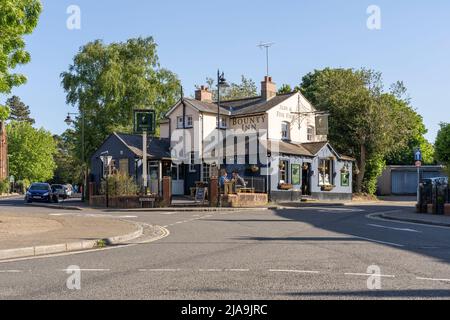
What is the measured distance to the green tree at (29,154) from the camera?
296 ft

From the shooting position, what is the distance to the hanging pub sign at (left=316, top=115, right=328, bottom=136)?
42.8 m

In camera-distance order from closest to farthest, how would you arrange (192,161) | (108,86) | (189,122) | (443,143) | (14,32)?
(14,32) < (443,143) < (192,161) < (189,122) < (108,86)

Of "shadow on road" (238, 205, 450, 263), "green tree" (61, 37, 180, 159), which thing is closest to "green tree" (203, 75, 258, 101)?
"green tree" (61, 37, 180, 159)

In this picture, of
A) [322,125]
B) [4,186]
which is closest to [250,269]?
[322,125]

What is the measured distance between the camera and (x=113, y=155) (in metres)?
41.4

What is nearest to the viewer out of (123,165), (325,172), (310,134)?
(123,165)

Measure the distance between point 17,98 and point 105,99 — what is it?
252ft

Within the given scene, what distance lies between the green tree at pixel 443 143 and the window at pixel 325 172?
28.0 feet

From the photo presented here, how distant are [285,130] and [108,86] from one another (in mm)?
17347

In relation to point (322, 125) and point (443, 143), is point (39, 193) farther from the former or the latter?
point (443, 143)

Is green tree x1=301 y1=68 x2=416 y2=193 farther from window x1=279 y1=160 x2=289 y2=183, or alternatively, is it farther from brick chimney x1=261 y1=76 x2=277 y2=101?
window x1=279 y1=160 x2=289 y2=183

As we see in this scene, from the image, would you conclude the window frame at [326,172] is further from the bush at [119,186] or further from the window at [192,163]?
the bush at [119,186]
